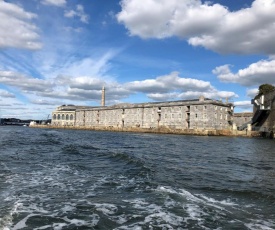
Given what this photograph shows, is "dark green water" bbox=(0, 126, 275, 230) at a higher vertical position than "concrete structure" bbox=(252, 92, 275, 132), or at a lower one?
lower

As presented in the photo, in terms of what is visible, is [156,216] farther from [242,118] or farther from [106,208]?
[242,118]

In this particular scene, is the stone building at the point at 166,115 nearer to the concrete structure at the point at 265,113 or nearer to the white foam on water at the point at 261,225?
the concrete structure at the point at 265,113

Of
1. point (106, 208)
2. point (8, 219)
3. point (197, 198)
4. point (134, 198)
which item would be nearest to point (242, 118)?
point (197, 198)

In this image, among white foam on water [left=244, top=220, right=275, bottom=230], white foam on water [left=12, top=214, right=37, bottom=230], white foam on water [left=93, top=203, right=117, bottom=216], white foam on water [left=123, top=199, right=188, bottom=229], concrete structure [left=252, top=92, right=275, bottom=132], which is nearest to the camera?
white foam on water [left=12, top=214, right=37, bottom=230]

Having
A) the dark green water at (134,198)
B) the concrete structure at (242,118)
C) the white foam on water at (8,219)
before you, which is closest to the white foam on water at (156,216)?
the dark green water at (134,198)

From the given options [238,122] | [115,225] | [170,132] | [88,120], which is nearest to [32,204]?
[115,225]

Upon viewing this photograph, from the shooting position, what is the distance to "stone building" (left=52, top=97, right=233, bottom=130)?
86562 millimetres

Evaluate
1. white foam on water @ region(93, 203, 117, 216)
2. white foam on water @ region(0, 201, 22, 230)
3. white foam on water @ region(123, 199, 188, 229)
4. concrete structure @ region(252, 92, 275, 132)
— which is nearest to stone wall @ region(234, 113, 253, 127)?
concrete structure @ region(252, 92, 275, 132)

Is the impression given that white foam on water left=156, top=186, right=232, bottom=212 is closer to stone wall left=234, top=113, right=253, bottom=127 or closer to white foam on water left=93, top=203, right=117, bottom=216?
white foam on water left=93, top=203, right=117, bottom=216

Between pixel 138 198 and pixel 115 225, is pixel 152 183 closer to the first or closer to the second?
pixel 138 198

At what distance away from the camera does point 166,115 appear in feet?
323

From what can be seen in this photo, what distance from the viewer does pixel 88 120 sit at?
455 feet

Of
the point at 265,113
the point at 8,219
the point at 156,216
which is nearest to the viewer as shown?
the point at 8,219

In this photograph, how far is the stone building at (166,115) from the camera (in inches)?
3408
